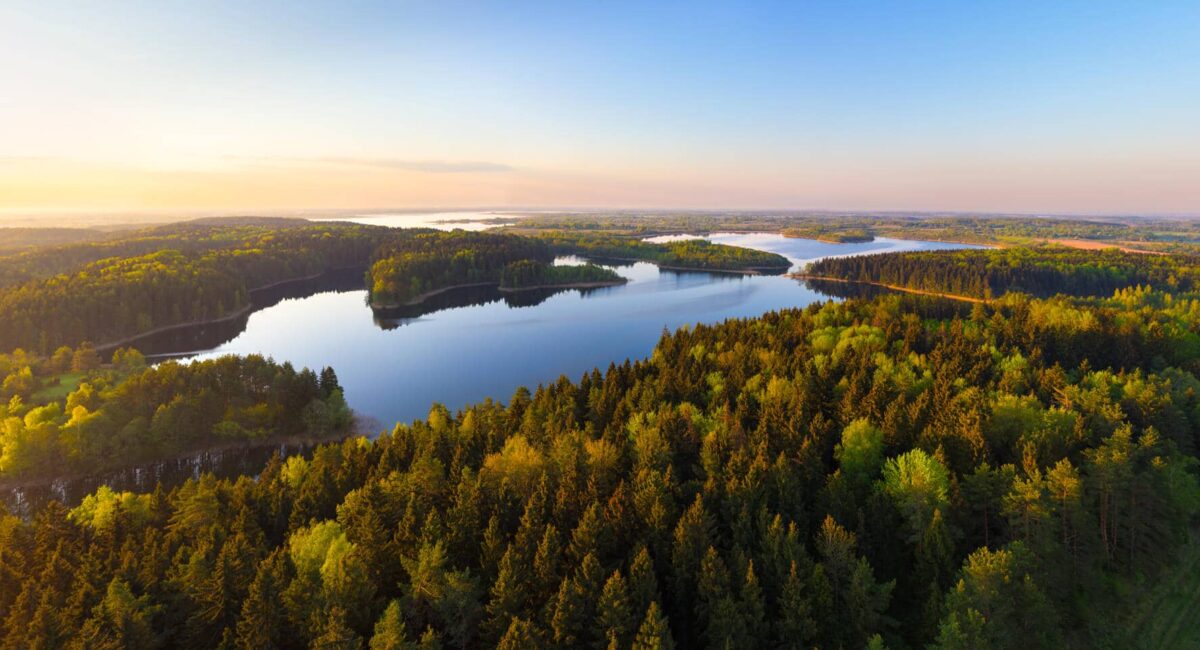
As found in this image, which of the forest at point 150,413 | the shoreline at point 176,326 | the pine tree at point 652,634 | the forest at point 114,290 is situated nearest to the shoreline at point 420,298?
the shoreline at point 176,326

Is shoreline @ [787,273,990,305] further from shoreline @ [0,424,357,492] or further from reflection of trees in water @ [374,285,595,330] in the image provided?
shoreline @ [0,424,357,492]

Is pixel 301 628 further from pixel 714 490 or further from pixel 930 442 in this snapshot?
pixel 930 442

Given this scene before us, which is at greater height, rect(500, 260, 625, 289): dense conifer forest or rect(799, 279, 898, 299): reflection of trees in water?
rect(500, 260, 625, 289): dense conifer forest

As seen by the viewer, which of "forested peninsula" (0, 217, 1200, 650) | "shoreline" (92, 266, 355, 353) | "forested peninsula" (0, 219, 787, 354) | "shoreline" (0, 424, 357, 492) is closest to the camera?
"forested peninsula" (0, 217, 1200, 650)

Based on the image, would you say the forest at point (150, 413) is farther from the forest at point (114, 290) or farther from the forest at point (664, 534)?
the forest at point (114, 290)

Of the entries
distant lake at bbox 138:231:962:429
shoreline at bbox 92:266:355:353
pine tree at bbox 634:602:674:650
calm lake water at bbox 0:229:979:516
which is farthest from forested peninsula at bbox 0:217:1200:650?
shoreline at bbox 92:266:355:353

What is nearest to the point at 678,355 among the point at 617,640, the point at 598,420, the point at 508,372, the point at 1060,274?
the point at 598,420
